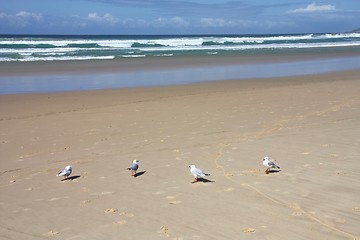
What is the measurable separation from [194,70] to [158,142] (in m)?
20.3

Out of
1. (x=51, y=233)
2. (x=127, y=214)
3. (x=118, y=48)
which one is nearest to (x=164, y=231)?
(x=127, y=214)

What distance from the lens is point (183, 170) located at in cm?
818

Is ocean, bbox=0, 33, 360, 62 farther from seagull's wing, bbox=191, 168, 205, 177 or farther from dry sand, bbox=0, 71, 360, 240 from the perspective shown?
seagull's wing, bbox=191, 168, 205, 177

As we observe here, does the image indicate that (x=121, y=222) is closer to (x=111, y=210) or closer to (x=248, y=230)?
(x=111, y=210)

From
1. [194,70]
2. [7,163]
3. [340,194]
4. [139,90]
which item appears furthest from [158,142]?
[194,70]

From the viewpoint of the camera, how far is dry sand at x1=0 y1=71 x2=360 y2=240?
18.9 feet

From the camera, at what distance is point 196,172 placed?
732 cm

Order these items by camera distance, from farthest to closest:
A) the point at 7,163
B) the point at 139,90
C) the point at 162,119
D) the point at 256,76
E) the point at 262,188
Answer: the point at 256,76 < the point at 139,90 < the point at 162,119 < the point at 7,163 < the point at 262,188

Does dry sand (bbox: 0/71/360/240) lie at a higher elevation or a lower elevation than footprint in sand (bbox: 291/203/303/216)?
lower

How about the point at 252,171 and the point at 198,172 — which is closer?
the point at 198,172

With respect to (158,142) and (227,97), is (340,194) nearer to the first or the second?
(158,142)

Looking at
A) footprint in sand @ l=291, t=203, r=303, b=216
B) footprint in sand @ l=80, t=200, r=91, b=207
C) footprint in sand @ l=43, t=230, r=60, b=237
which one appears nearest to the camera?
footprint in sand @ l=43, t=230, r=60, b=237

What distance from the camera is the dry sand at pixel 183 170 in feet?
18.9

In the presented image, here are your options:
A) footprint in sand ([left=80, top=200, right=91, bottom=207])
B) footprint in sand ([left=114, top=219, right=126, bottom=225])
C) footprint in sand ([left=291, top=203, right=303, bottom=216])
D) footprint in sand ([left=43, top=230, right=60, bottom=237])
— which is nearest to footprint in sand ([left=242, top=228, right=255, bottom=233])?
footprint in sand ([left=291, top=203, right=303, bottom=216])
